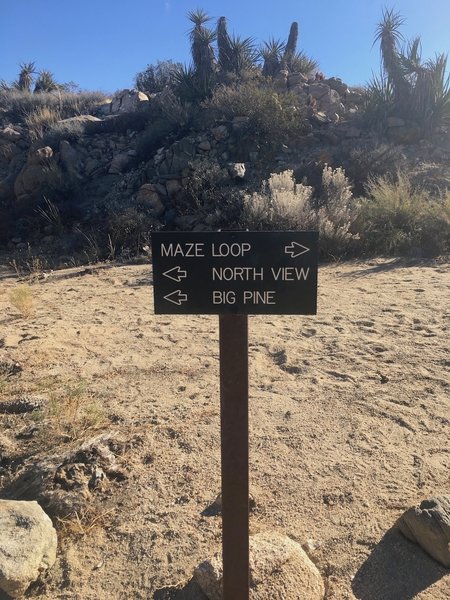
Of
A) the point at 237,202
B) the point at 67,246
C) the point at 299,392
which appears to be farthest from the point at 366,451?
the point at 67,246

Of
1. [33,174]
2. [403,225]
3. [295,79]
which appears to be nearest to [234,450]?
[403,225]

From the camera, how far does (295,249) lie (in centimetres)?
187

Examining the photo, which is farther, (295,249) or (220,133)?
(220,133)

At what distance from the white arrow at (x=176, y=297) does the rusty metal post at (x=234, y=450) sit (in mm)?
167

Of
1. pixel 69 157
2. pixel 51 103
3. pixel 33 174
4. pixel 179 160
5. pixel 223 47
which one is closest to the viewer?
pixel 179 160

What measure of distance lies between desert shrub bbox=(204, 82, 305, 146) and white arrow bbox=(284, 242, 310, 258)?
12.4m

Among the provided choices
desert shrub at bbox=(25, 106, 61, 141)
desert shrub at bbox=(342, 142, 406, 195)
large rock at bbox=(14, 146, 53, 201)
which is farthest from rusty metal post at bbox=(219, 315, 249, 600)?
desert shrub at bbox=(25, 106, 61, 141)

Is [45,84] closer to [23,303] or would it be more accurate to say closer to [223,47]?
[223,47]

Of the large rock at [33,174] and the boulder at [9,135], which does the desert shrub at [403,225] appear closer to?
the large rock at [33,174]

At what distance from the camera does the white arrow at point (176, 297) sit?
1.94 m

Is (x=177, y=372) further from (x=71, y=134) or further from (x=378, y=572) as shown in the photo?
(x=71, y=134)

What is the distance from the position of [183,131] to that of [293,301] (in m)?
13.4

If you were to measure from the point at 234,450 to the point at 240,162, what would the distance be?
463 inches

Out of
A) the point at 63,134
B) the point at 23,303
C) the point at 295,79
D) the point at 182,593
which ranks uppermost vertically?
the point at 295,79
